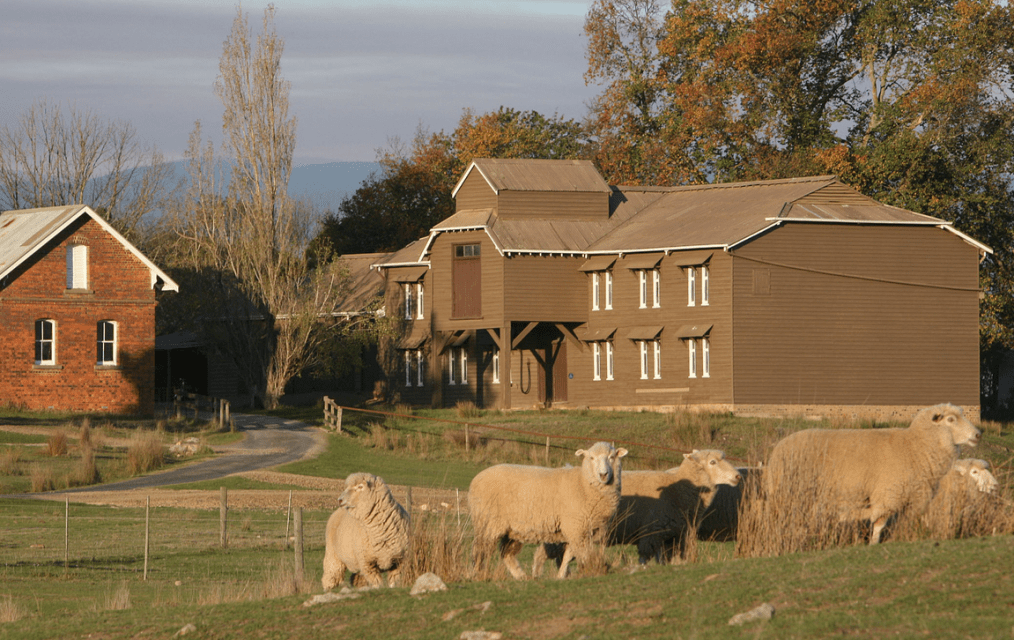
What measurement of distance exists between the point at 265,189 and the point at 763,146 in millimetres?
21665

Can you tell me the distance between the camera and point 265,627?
42.7ft

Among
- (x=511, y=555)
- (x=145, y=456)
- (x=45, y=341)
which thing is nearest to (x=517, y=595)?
(x=511, y=555)

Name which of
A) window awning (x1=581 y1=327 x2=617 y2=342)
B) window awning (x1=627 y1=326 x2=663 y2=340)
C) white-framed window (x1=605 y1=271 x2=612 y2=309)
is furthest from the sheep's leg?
white-framed window (x1=605 y1=271 x2=612 y2=309)

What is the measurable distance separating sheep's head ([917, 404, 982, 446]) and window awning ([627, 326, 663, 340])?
31866mm

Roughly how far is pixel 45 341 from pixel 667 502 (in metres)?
35.4

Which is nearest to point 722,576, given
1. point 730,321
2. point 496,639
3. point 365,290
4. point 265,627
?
point 496,639

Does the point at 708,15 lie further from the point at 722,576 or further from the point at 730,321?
the point at 722,576

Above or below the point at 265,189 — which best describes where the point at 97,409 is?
below

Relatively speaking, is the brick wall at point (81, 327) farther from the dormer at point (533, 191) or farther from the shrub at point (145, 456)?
the dormer at point (533, 191)

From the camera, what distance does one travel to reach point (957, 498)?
15.4 metres

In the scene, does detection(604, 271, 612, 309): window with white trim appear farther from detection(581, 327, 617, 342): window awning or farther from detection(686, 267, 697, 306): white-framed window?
detection(686, 267, 697, 306): white-framed window

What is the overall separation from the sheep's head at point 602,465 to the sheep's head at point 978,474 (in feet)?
13.5

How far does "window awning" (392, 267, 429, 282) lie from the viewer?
55.3 m

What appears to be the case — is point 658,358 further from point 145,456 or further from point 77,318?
point 77,318
